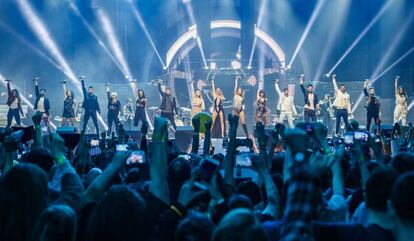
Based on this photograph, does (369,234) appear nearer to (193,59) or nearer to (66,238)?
(66,238)

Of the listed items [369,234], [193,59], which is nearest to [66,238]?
[369,234]

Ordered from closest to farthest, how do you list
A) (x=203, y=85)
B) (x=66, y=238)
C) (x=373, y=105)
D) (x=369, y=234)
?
(x=66, y=238)
(x=369, y=234)
(x=373, y=105)
(x=203, y=85)

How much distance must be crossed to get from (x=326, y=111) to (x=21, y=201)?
64.8 feet

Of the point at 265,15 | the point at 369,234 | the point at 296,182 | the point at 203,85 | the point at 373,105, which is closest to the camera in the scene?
the point at 296,182

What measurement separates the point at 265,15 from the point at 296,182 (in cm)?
2661

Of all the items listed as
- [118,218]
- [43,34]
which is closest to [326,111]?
[43,34]

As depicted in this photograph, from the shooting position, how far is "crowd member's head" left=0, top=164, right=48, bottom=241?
9.46 ft

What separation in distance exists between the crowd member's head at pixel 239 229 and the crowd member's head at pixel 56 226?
73 cm

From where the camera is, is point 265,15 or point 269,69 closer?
point 269,69

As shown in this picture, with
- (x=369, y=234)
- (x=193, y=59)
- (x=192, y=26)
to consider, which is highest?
(x=192, y=26)

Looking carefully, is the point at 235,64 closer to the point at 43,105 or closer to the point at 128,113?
the point at 128,113

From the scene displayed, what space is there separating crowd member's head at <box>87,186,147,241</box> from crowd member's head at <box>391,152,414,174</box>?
73.1 inches

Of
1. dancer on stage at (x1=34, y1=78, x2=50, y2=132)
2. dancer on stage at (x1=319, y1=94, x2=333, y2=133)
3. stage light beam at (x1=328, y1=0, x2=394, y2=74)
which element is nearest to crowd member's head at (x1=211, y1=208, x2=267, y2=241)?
dancer on stage at (x1=34, y1=78, x2=50, y2=132)

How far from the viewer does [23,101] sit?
80.0ft
